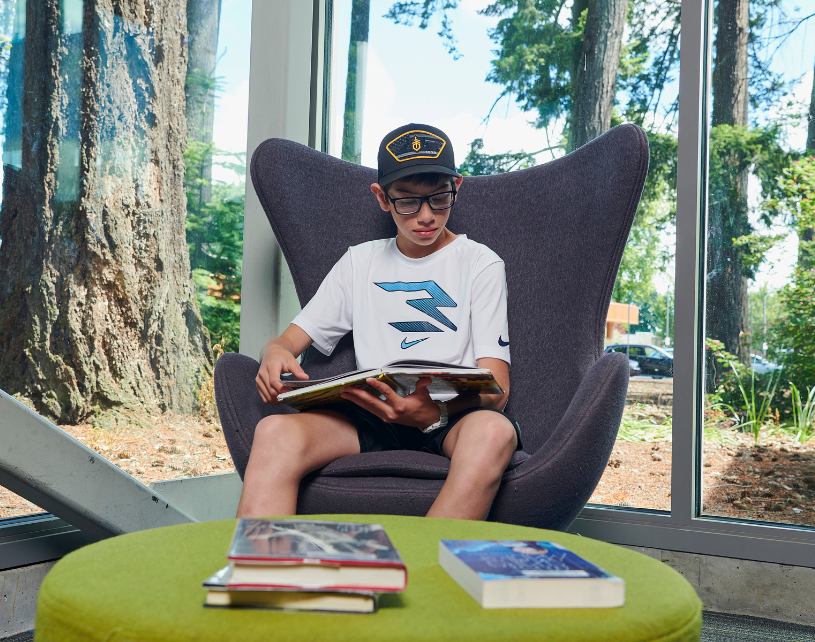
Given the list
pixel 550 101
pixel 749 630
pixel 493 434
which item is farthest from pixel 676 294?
pixel 493 434

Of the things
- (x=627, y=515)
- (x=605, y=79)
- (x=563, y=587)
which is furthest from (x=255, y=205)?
(x=563, y=587)

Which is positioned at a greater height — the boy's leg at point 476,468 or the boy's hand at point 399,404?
the boy's hand at point 399,404

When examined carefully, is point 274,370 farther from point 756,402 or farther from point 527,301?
point 756,402

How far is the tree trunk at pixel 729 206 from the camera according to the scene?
1.98 metres

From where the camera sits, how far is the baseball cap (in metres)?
1.57

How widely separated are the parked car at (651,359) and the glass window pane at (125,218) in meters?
1.33

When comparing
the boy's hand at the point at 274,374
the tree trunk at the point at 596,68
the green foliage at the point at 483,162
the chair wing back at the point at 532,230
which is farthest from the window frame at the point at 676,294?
the boy's hand at the point at 274,374

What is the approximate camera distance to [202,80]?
2229 millimetres

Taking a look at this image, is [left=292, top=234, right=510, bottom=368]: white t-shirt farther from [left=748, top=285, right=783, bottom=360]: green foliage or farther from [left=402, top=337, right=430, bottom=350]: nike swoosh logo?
[left=748, top=285, right=783, bottom=360]: green foliage

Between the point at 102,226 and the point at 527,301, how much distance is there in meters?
1.18

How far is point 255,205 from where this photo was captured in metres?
2.31

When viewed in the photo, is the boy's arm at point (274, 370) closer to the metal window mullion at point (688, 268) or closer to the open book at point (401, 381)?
the open book at point (401, 381)

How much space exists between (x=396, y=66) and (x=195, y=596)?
2.30 meters

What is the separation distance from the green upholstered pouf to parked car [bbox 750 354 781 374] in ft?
4.85
